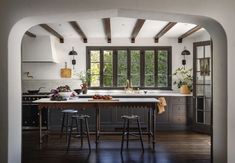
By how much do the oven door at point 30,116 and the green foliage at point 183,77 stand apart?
3870mm

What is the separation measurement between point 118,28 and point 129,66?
1.68 meters

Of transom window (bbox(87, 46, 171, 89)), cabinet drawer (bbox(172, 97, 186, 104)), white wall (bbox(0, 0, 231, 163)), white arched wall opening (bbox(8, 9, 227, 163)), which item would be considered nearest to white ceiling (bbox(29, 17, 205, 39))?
transom window (bbox(87, 46, 171, 89))

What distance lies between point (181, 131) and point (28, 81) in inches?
179

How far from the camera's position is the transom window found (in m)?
8.48

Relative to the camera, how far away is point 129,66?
851cm

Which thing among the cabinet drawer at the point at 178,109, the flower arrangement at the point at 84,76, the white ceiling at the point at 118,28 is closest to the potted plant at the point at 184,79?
the cabinet drawer at the point at 178,109

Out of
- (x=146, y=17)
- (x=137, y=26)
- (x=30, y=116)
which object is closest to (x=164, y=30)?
(x=137, y=26)

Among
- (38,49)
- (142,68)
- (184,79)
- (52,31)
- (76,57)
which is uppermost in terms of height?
(52,31)

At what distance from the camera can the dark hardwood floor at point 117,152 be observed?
491 centimetres

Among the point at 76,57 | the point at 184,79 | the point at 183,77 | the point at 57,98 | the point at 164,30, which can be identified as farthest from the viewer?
the point at 76,57

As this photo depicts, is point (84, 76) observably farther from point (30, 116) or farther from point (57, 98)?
point (57, 98)

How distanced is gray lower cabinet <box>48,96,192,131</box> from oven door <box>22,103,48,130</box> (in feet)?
1.45

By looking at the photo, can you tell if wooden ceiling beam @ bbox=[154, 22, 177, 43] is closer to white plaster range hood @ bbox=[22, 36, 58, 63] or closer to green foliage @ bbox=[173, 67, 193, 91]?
green foliage @ bbox=[173, 67, 193, 91]

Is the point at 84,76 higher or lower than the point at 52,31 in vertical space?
lower
